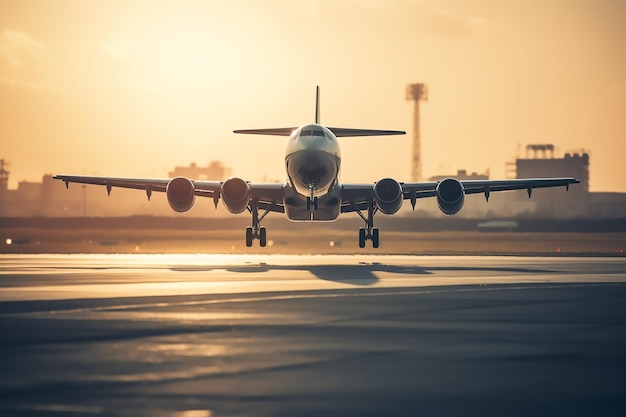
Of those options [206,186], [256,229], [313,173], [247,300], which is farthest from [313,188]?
[247,300]

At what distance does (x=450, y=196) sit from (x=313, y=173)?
7.94m

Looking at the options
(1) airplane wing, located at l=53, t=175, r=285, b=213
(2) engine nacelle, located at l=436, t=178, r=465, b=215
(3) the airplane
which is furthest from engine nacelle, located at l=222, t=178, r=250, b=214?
(2) engine nacelle, located at l=436, t=178, r=465, b=215

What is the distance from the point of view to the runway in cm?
1050

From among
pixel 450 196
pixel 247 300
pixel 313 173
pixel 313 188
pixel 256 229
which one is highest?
pixel 313 173

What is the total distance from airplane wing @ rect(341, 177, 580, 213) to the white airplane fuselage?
2.40m

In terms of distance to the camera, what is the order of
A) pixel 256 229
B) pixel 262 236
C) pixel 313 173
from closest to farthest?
pixel 313 173 → pixel 256 229 → pixel 262 236

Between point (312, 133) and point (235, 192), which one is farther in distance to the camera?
point (235, 192)

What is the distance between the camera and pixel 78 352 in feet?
46.3

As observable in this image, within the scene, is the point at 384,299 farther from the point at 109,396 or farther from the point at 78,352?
the point at 109,396

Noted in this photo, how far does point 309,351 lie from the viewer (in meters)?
14.4

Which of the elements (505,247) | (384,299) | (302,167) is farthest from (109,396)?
(505,247)

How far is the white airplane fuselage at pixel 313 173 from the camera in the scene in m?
48.5

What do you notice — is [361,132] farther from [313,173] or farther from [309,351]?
[309,351]

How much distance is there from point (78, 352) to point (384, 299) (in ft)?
37.2
